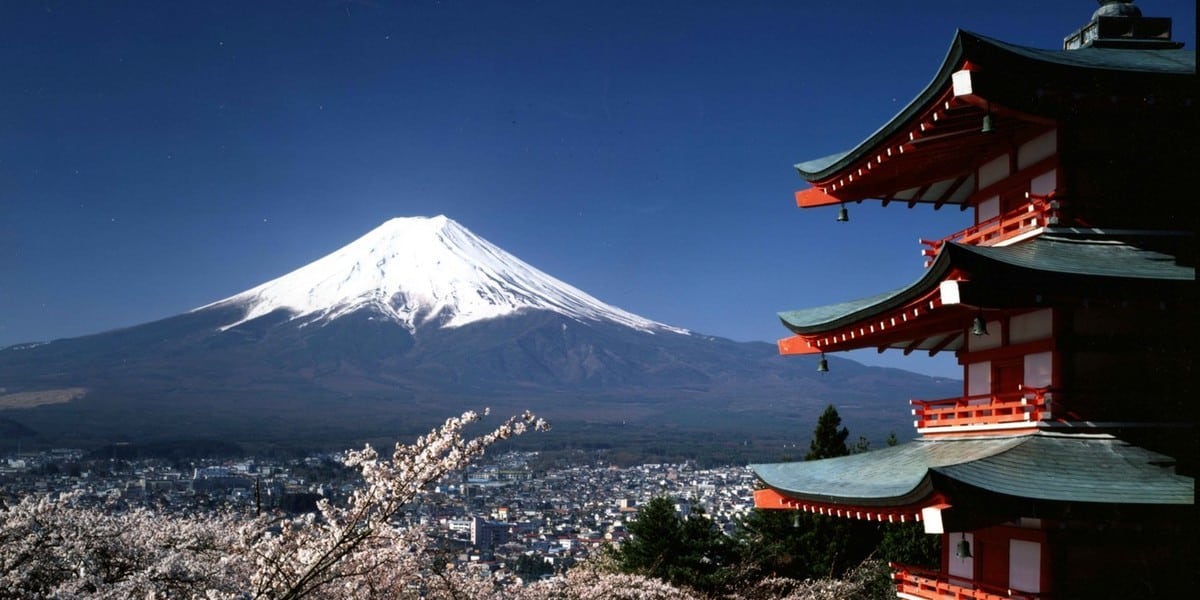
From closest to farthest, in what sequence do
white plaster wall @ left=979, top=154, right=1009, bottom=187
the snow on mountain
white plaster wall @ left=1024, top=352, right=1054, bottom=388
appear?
white plaster wall @ left=1024, top=352, right=1054, bottom=388
white plaster wall @ left=979, top=154, right=1009, bottom=187
the snow on mountain

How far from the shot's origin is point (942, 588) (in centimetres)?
1007

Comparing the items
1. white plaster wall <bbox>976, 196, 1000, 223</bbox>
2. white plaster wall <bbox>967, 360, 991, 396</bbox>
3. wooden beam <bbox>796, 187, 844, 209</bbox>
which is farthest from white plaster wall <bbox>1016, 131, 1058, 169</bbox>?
wooden beam <bbox>796, 187, 844, 209</bbox>

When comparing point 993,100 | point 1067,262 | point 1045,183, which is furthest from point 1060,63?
point 1067,262

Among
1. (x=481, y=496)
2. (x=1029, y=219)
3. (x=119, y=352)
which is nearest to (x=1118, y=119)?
(x=1029, y=219)

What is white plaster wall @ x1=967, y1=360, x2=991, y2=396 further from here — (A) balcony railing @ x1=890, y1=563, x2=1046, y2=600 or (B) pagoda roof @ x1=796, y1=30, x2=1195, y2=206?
(B) pagoda roof @ x1=796, y1=30, x2=1195, y2=206

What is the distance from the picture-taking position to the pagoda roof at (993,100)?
8.54 meters

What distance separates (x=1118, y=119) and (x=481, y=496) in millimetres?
49421

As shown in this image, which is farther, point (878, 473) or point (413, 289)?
point (413, 289)

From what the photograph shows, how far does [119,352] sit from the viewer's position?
138 metres

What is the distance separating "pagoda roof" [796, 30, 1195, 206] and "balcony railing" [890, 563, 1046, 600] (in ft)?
13.2

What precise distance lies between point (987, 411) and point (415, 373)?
13485cm

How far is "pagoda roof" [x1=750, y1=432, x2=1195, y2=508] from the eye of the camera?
794 centimetres

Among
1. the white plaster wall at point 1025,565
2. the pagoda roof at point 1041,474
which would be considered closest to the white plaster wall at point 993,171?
the pagoda roof at point 1041,474

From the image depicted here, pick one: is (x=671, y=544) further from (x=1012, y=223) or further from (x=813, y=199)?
(x=1012, y=223)
